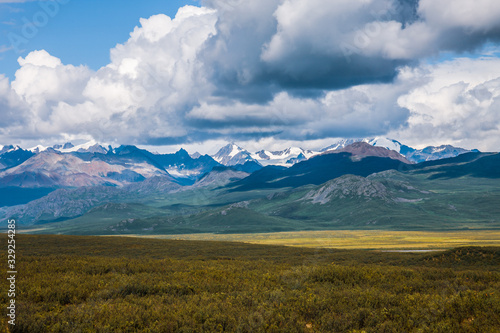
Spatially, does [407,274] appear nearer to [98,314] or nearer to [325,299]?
[325,299]

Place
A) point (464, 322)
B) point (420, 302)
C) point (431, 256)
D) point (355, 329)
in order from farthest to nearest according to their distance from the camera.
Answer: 1. point (431, 256)
2. point (420, 302)
3. point (464, 322)
4. point (355, 329)

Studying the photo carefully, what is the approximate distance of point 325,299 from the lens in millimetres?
23203

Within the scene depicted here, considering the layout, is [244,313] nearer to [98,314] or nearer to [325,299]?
[325,299]

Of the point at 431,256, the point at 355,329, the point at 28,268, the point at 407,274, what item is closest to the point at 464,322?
the point at 355,329

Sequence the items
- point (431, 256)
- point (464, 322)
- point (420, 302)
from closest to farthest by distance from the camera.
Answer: point (464, 322)
point (420, 302)
point (431, 256)

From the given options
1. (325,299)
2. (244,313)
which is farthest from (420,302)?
(244,313)

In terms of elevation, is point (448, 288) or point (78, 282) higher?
point (78, 282)

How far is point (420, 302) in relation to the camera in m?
22.9

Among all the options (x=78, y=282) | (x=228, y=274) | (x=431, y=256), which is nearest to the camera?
(x=78, y=282)

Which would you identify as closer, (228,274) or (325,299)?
(325,299)

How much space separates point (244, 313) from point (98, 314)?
797cm

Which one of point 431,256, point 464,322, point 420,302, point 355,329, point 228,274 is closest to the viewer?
point 355,329

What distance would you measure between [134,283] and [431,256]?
52.0m

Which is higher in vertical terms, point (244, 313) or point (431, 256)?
point (244, 313)
